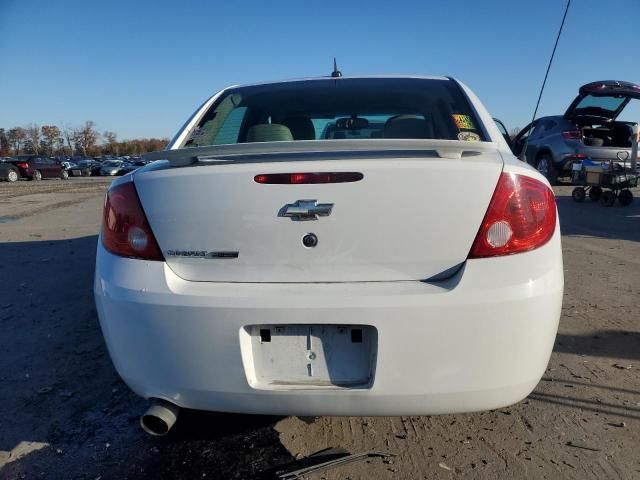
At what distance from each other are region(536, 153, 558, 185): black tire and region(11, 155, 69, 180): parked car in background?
26.8 metres

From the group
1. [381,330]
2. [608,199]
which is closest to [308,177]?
[381,330]

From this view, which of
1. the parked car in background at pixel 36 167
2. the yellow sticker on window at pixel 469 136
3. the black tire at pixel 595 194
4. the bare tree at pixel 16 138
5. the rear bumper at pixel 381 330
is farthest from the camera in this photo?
the bare tree at pixel 16 138

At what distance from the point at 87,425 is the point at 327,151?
1.79m

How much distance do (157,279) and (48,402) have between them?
1.40 metres

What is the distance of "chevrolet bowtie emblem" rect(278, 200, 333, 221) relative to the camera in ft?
5.22

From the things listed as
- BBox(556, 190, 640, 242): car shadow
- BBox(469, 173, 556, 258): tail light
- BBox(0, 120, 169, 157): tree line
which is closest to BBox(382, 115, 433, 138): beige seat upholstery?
BBox(469, 173, 556, 258): tail light

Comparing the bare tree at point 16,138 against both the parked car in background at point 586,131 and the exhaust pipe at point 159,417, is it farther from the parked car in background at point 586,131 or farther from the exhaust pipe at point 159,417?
the exhaust pipe at point 159,417

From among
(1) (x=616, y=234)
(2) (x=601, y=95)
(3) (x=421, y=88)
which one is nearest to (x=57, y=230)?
(3) (x=421, y=88)

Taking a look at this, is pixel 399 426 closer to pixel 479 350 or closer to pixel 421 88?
pixel 479 350

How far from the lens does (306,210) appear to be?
1591 mm

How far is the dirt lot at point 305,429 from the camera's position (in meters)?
1.93

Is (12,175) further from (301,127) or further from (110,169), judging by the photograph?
(301,127)

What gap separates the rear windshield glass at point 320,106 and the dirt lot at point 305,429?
146cm

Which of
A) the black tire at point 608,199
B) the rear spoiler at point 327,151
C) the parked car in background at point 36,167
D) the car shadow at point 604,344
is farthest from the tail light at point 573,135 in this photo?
the parked car in background at point 36,167
